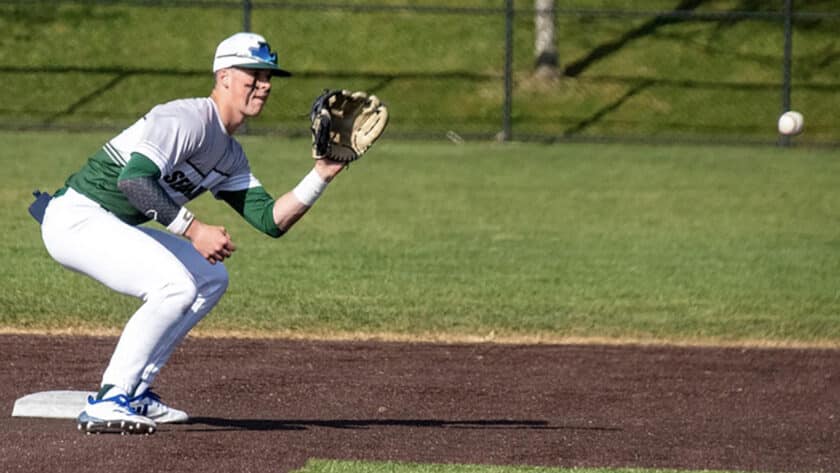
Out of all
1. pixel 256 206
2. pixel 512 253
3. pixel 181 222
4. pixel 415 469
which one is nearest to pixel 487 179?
pixel 512 253

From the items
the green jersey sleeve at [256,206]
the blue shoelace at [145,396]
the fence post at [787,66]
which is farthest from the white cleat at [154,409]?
the fence post at [787,66]

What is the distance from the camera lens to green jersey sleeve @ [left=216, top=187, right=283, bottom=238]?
23.6 ft

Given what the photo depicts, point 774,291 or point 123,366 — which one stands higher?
point 123,366

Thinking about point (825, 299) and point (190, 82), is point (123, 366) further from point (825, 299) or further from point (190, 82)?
point (190, 82)

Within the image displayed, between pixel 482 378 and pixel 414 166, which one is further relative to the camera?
pixel 414 166

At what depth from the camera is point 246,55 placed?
680 centimetres

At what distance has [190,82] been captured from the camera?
78.9 ft

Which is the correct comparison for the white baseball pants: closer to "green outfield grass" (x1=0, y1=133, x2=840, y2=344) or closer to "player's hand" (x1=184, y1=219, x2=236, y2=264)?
"player's hand" (x1=184, y1=219, x2=236, y2=264)

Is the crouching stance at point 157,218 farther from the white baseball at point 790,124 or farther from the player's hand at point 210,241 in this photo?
the white baseball at point 790,124

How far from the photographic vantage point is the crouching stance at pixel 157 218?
6562 millimetres

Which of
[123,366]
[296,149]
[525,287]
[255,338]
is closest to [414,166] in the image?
[296,149]

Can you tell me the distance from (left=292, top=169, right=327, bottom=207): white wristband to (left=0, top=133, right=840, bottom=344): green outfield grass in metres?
3.24

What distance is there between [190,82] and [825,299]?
14.4 metres

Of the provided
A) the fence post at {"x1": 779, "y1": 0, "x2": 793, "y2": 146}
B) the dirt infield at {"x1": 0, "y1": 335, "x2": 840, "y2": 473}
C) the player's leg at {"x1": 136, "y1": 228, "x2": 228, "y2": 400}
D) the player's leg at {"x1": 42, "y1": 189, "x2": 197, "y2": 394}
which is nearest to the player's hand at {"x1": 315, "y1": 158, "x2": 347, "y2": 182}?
the player's leg at {"x1": 136, "y1": 228, "x2": 228, "y2": 400}
